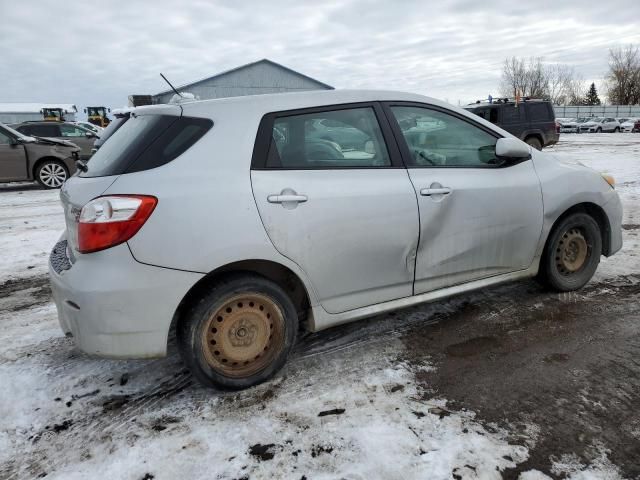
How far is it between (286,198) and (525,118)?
48.8 ft

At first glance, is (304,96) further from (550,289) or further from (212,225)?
(550,289)

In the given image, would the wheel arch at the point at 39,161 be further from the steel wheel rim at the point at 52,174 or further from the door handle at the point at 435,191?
the door handle at the point at 435,191

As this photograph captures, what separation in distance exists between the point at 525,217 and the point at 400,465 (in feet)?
6.84

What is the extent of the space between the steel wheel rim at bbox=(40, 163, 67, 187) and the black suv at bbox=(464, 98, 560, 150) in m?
11.7

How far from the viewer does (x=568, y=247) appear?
3.81 meters

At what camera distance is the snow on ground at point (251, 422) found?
6.89 feet

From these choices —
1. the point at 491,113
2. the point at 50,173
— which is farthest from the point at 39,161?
the point at 491,113

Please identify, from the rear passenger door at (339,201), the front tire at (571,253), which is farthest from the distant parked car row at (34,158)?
the front tire at (571,253)

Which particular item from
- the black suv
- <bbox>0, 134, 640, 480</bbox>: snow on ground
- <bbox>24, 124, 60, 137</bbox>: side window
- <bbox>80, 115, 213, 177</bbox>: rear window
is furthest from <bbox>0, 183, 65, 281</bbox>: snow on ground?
the black suv

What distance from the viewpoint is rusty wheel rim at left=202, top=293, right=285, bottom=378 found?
259 centimetres

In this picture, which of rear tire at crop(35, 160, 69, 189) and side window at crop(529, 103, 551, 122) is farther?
side window at crop(529, 103, 551, 122)

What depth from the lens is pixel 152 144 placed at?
8.29 feet

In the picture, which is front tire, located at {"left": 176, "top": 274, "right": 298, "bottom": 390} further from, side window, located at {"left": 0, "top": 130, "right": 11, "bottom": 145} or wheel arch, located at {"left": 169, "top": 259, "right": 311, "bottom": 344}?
side window, located at {"left": 0, "top": 130, "right": 11, "bottom": 145}

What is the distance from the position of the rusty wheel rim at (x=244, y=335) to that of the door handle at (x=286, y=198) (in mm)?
527
